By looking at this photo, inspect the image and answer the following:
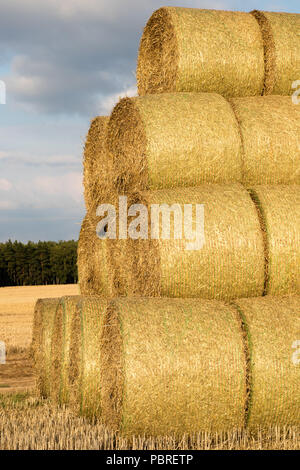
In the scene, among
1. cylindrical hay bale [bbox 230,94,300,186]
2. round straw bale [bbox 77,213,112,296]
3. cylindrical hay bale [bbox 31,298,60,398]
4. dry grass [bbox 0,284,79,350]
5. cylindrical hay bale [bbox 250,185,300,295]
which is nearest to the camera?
cylindrical hay bale [bbox 250,185,300,295]

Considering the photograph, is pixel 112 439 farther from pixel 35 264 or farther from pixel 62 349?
pixel 35 264

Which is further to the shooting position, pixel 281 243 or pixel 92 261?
pixel 92 261

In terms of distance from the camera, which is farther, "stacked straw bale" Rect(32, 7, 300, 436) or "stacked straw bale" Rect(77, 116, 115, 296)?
"stacked straw bale" Rect(77, 116, 115, 296)

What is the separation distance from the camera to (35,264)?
45.7 meters

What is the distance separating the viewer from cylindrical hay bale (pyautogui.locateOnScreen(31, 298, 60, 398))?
9000mm

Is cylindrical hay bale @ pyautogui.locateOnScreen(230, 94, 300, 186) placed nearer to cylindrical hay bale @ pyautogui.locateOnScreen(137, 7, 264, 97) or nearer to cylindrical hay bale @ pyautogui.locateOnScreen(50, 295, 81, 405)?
cylindrical hay bale @ pyautogui.locateOnScreen(137, 7, 264, 97)

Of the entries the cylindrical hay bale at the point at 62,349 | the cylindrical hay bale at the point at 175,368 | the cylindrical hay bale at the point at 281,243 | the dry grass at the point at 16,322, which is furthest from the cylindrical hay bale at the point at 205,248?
the dry grass at the point at 16,322

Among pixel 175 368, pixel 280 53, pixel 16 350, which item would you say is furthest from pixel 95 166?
pixel 16 350

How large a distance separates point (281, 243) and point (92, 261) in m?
3.23

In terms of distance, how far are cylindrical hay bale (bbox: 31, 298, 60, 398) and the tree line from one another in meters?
35.7

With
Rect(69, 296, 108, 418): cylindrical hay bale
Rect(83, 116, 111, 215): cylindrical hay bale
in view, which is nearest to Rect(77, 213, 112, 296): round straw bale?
Rect(83, 116, 111, 215): cylindrical hay bale
